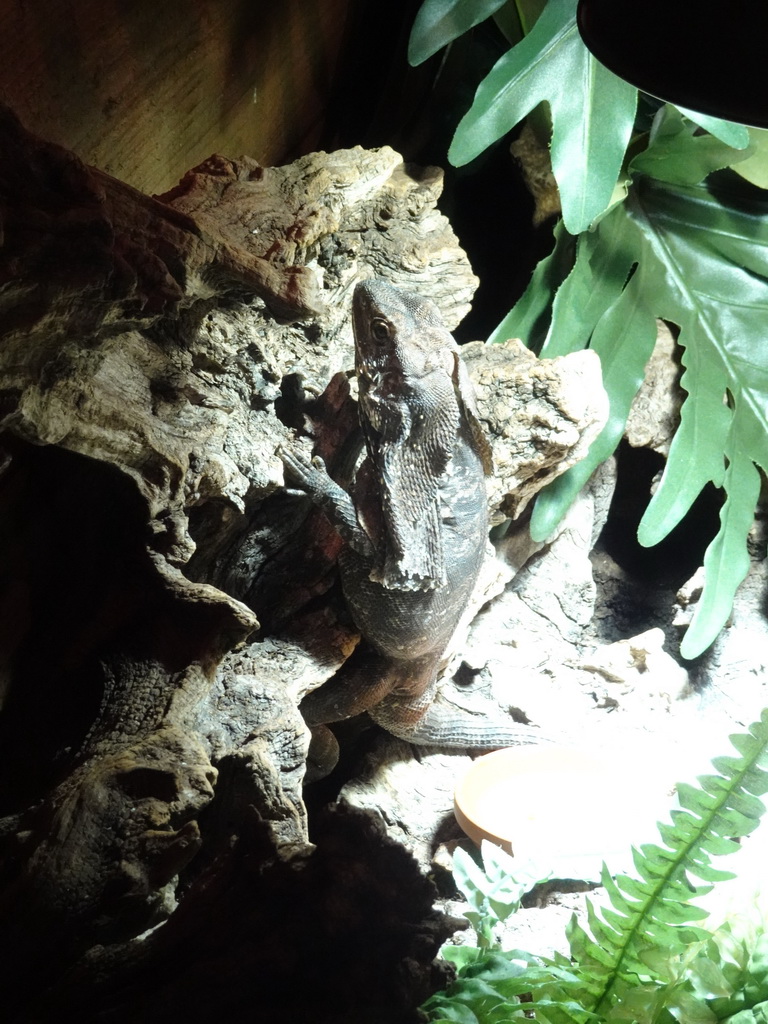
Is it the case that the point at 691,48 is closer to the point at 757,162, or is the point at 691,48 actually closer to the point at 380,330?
the point at 380,330

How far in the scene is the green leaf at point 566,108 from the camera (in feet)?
5.83

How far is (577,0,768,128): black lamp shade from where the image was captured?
0.68 metres

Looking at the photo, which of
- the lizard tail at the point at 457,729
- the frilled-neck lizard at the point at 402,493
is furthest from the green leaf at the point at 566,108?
the lizard tail at the point at 457,729

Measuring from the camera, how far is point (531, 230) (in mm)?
2578

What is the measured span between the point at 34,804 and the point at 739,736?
0.85 meters

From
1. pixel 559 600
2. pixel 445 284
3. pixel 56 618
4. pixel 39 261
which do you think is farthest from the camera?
pixel 559 600

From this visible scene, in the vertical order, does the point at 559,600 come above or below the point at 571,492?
below

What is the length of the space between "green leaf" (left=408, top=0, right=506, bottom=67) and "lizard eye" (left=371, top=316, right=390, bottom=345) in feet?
1.85

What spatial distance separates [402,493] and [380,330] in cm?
32

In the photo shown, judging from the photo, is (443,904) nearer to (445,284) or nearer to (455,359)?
(455,359)

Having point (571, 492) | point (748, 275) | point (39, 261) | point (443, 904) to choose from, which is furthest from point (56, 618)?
point (748, 275)

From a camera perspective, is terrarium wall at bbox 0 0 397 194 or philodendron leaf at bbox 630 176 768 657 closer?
terrarium wall at bbox 0 0 397 194

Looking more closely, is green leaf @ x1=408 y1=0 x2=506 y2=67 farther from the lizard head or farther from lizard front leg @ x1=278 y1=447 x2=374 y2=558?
lizard front leg @ x1=278 y1=447 x2=374 y2=558

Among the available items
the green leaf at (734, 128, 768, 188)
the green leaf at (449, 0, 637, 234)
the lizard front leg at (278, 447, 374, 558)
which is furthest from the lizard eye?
the green leaf at (734, 128, 768, 188)
